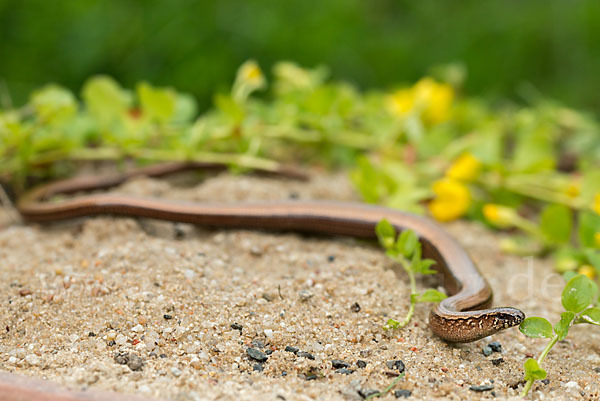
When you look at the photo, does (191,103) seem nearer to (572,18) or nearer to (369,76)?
(369,76)

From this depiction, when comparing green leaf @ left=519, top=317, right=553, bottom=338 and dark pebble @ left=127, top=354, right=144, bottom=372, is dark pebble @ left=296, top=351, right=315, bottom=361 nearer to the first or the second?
dark pebble @ left=127, top=354, right=144, bottom=372

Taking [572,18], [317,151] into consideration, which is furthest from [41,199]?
[572,18]

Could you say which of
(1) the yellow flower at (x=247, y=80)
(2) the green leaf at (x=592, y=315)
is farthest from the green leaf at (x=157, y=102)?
(2) the green leaf at (x=592, y=315)

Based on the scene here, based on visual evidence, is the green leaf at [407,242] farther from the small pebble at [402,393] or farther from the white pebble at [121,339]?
the white pebble at [121,339]

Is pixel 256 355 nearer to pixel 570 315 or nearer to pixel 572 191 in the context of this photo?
pixel 570 315

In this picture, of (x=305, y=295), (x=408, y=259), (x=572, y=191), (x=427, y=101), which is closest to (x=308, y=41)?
(x=427, y=101)

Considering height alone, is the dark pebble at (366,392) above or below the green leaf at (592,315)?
below
